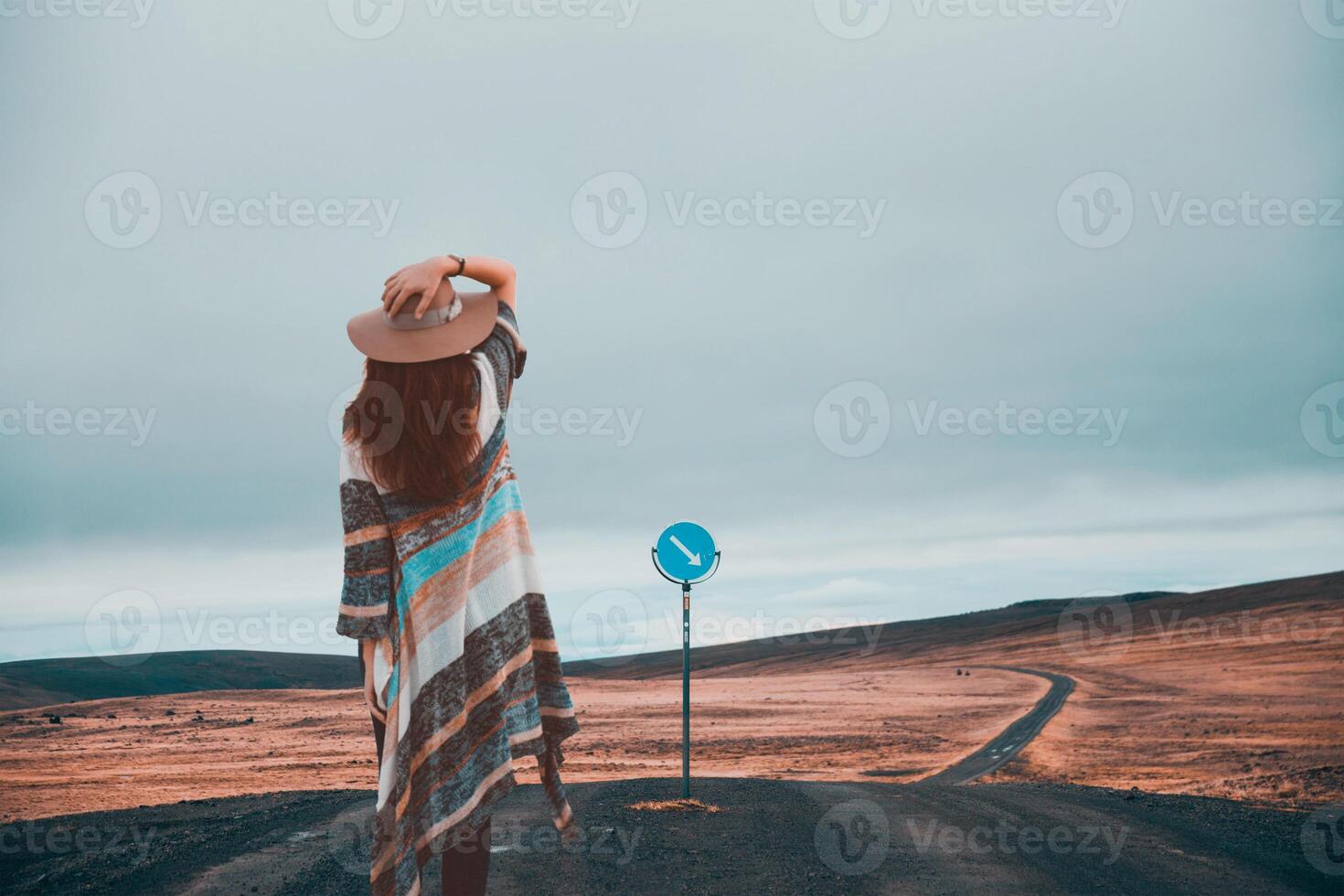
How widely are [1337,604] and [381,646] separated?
6476 cm

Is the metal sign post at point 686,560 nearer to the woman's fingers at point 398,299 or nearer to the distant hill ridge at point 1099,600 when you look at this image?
the woman's fingers at point 398,299

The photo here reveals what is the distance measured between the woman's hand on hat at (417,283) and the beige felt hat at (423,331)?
0.16 ft

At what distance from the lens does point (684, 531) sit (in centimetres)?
1040

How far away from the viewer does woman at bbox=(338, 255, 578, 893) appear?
348 cm

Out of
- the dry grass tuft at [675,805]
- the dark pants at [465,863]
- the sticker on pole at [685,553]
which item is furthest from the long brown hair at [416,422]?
the sticker on pole at [685,553]

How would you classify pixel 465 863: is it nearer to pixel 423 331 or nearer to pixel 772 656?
pixel 423 331

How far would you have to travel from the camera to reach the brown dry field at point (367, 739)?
17094 millimetres

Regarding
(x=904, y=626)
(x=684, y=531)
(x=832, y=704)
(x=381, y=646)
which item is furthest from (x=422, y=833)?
(x=904, y=626)

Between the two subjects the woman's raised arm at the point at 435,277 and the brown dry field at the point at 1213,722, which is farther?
the brown dry field at the point at 1213,722

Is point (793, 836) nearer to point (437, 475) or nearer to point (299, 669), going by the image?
point (437, 475)

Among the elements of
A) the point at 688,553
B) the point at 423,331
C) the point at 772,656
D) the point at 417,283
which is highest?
the point at 417,283

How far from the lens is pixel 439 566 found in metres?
3.64

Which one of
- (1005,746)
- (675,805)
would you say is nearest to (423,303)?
(675,805)

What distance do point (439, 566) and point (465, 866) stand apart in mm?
1111
